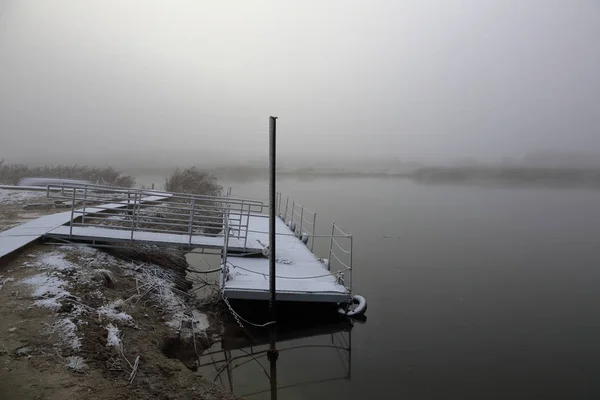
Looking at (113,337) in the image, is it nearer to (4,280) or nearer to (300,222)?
(4,280)

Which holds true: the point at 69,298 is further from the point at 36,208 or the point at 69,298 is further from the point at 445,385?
the point at 36,208

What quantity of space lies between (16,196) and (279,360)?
52.9 feet

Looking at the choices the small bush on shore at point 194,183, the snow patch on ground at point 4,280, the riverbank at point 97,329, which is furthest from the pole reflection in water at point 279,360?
the small bush on shore at point 194,183

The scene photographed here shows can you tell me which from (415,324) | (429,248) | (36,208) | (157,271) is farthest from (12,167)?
(415,324)

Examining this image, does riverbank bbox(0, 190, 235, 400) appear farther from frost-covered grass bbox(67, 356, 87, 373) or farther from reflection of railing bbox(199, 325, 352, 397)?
reflection of railing bbox(199, 325, 352, 397)

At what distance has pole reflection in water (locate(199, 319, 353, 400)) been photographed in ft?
21.5

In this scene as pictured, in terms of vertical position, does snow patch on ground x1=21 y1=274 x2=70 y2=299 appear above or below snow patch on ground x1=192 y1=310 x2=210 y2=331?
above

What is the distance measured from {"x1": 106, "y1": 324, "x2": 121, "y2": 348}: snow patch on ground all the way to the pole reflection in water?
67.5 inches

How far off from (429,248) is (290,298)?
520 inches

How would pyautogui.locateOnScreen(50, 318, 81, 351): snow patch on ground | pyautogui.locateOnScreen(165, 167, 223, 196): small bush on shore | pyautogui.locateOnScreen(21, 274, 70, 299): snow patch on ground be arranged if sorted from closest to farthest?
pyautogui.locateOnScreen(50, 318, 81, 351): snow patch on ground, pyautogui.locateOnScreen(21, 274, 70, 299): snow patch on ground, pyautogui.locateOnScreen(165, 167, 223, 196): small bush on shore

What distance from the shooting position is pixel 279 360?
743cm

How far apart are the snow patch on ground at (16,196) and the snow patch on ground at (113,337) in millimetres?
13152

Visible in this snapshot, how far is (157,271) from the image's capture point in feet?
31.0

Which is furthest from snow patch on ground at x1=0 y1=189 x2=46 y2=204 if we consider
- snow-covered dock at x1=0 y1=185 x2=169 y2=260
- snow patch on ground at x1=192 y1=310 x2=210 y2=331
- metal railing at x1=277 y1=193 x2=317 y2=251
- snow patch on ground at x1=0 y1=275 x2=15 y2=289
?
snow patch on ground at x1=192 y1=310 x2=210 y2=331
